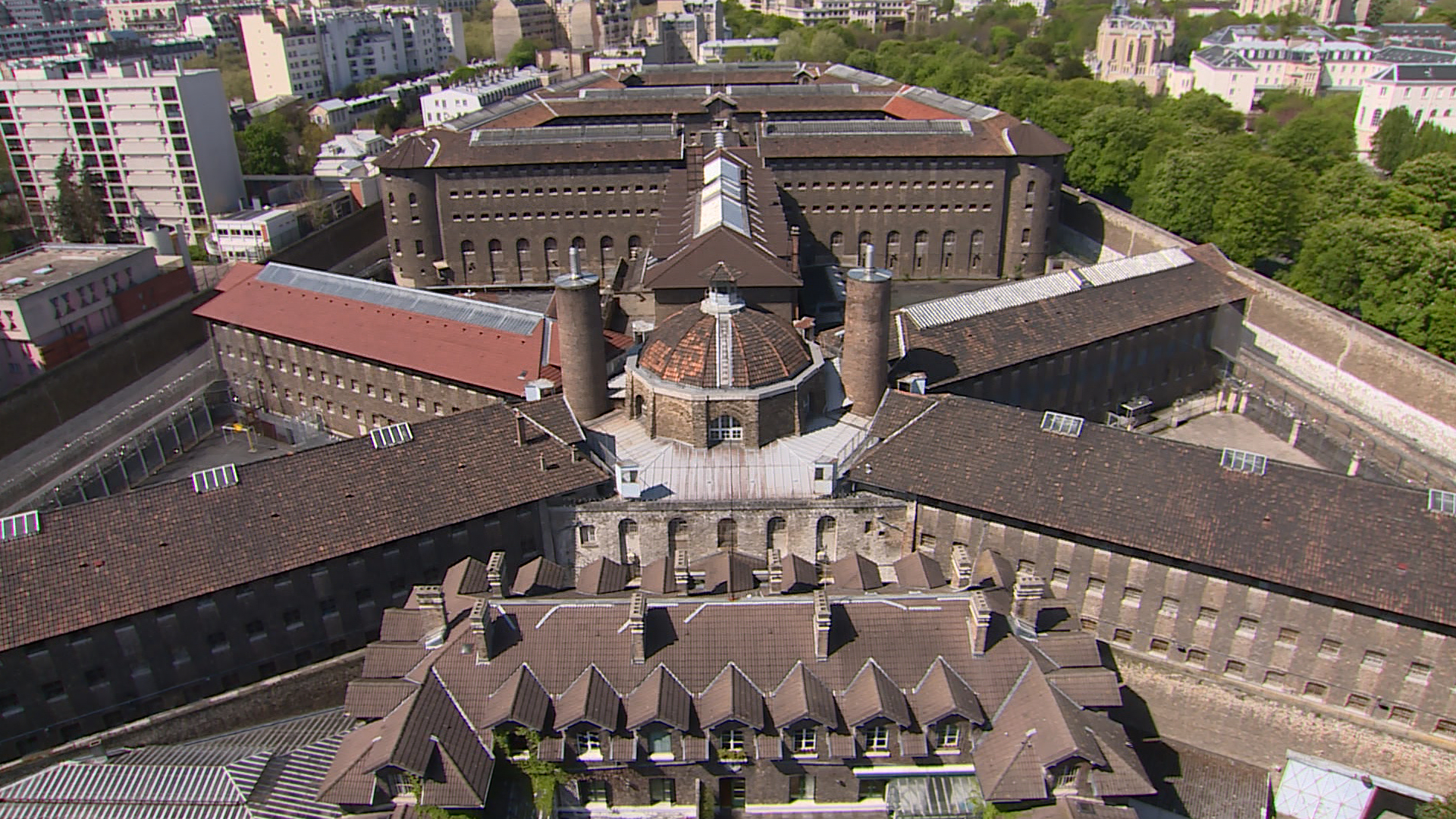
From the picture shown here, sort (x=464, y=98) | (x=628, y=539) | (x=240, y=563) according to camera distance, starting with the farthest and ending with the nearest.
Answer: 1. (x=464, y=98)
2. (x=628, y=539)
3. (x=240, y=563)

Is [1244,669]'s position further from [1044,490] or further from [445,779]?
[445,779]

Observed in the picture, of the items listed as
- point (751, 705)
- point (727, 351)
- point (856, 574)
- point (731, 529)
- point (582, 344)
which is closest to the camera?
point (751, 705)

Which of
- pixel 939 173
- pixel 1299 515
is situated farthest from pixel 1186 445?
pixel 939 173

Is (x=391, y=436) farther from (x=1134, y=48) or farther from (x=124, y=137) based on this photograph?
Result: (x=1134, y=48)

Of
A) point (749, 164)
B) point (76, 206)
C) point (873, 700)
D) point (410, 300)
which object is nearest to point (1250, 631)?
point (873, 700)

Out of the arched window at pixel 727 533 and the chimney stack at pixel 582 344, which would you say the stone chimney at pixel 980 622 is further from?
the chimney stack at pixel 582 344

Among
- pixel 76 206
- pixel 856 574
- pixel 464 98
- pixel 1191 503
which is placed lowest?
pixel 856 574

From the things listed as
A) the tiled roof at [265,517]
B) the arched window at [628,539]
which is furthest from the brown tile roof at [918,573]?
the tiled roof at [265,517]
